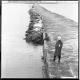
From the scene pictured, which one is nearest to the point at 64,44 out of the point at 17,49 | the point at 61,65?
the point at 61,65

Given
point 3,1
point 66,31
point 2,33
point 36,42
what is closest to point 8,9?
point 3,1

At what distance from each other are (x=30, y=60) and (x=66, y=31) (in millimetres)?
588

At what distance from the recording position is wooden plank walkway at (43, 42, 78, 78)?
2.77 m

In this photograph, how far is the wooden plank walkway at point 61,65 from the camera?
277 cm

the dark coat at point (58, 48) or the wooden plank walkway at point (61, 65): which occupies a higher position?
the dark coat at point (58, 48)

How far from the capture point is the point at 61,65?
2812mm

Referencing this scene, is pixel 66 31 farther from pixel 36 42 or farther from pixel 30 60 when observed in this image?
pixel 30 60

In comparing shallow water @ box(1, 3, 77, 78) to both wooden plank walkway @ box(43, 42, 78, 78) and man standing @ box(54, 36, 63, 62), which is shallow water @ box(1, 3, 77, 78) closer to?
wooden plank walkway @ box(43, 42, 78, 78)

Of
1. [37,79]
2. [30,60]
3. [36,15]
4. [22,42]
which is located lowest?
[37,79]

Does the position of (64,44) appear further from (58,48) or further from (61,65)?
(61,65)

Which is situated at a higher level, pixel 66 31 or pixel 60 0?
pixel 60 0

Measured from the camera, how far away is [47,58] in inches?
111

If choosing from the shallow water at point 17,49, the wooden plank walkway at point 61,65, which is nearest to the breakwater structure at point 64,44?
the wooden plank walkway at point 61,65

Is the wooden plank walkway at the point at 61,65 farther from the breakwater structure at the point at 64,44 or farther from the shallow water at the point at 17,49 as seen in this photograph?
the shallow water at the point at 17,49
